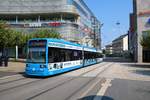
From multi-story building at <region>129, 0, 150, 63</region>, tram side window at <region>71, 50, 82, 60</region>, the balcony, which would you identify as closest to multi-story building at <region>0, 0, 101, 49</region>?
the balcony

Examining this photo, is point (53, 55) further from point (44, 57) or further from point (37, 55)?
point (37, 55)

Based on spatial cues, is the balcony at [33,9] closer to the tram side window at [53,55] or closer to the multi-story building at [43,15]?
the multi-story building at [43,15]

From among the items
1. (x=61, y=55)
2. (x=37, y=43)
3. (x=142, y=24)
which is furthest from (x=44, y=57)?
(x=142, y=24)

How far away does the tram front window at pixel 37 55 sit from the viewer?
2092cm

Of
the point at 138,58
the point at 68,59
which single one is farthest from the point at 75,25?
the point at 68,59

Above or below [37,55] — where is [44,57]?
below

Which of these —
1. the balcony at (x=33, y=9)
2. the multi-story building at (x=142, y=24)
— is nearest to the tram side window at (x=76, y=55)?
the multi-story building at (x=142, y=24)

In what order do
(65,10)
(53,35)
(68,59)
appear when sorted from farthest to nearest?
(65,10)
(53,35)
(68,59)

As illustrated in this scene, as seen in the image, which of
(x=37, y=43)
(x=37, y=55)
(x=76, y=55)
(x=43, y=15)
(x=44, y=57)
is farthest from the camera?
(x=43, y=15)

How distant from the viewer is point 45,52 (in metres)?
21.0

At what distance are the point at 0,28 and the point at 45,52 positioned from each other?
20.3m

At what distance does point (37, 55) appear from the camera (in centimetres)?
2114

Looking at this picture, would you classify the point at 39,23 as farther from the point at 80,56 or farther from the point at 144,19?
the point at 80,56

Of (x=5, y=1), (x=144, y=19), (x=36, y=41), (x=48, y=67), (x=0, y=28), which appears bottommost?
(x=48, y=67)
